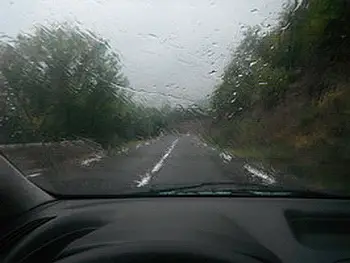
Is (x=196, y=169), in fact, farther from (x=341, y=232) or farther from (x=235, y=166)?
(x=341, y=232)

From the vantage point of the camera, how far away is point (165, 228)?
4426mm

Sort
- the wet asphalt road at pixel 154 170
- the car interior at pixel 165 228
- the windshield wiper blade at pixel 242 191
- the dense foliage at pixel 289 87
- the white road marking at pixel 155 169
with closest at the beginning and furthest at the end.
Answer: the car interior at pixel 165 228 → the windshield wiper blade at pixel 242 191 → the wet asphalt road at pixel 154 170 → the white road marking at pixel 155 169 → the dense foliage at pixel 289 87

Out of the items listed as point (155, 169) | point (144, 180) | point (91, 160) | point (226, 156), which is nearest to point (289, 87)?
point (226, 156)

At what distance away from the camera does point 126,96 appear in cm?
595

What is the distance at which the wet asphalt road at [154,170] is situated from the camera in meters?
5.25

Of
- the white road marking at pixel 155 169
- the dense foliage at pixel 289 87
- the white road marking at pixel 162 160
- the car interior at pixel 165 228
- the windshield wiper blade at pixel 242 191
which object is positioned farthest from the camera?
the dense foliage at pixel 289 87

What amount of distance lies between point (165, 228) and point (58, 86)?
1.84m

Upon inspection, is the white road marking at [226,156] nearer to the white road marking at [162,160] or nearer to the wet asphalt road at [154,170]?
the wet asphalt road at [154,170]

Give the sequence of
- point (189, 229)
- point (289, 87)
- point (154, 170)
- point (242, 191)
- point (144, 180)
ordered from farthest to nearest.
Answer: point (289, 87) → point (154, 170) → point (144, 180) → point (242, 191) → point (189, 229)

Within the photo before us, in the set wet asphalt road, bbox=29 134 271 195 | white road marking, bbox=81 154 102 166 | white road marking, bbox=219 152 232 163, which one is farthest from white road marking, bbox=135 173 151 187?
white road marking, bbox=219 152 232 163

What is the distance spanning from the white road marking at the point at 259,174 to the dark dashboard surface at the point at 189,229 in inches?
13.3

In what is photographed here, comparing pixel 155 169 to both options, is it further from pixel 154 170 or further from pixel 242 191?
pixel 242 191

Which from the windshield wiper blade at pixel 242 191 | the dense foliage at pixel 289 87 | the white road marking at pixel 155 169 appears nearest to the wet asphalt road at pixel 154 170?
the white road marking at pixel 155 169

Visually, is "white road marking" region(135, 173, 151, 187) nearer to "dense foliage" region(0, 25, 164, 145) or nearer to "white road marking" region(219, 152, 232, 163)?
"dense foliage" region(0, 25, 164, 145)
